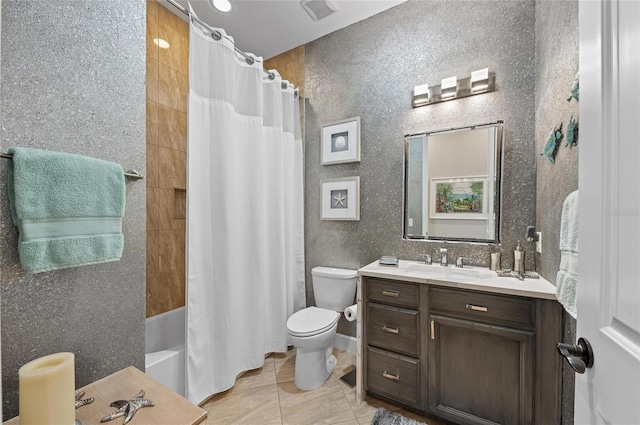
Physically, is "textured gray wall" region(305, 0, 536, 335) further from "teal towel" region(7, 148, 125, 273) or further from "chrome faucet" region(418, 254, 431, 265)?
"teal towel" region(7, 148, 125, 273)

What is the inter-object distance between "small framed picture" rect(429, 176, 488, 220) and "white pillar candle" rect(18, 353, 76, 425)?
2050 mm

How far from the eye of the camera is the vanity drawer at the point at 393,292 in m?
1.55

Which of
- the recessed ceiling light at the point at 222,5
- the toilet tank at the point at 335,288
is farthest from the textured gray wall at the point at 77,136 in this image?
the toilet tank at the point at 335,288

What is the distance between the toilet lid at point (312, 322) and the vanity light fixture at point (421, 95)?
68.7 inches

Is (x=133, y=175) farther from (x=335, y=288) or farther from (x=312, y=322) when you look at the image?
(x=335, y=288)

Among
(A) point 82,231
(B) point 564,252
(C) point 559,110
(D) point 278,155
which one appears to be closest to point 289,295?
(D) point 278,155

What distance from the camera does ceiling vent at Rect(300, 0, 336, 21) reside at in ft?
6.72

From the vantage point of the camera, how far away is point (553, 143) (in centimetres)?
129

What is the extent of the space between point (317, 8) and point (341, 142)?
3.48ft

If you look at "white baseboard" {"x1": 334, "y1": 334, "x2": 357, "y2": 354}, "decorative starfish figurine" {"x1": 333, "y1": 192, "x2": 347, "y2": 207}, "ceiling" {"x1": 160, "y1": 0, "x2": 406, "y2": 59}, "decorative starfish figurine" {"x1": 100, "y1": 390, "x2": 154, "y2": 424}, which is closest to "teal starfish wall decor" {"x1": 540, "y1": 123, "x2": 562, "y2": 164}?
Result: "decorative starfish figurine" {"x1": 333, "y1": 192, "x2": 347, "y2": 207}

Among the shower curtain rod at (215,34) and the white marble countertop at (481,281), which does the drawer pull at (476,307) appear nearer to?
the white marble countertop at (481,281)

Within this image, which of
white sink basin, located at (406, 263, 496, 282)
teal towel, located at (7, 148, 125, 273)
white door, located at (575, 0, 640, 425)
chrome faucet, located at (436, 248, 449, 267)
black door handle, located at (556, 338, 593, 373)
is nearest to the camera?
white door, located at (575, 0, 640, 425)

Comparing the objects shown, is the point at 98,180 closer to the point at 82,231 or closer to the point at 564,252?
the point at 82,231

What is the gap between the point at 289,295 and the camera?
2371mm
